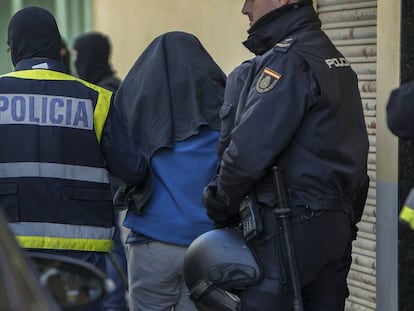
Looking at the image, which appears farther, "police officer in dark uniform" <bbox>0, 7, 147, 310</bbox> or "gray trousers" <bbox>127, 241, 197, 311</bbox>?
"gray trousers" <bbox>127, 241, 197, 311</bbox>

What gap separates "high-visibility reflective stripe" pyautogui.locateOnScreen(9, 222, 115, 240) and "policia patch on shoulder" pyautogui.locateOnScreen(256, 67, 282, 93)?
3.21 feet

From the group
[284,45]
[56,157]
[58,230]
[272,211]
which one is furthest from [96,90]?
[272,211]

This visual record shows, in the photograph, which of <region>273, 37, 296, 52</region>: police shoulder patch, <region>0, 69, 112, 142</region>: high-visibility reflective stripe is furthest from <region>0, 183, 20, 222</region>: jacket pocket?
<region>273, 37, 296, 52</region>: police shoulder patch

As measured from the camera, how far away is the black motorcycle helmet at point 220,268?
4719mm

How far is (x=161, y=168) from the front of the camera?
5.34m

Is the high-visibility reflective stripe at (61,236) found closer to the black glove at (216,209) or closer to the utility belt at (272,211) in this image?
the black glove at (216,209)

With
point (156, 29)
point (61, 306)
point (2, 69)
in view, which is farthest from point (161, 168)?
point (2, 69)

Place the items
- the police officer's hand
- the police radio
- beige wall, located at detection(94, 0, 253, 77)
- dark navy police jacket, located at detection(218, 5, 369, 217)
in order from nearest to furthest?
dark navy police jacket, located at detection(218, 5, 369, 217), the police radio, the police officer's hand, beige wall, located at detection(94, 0, 253, 77)

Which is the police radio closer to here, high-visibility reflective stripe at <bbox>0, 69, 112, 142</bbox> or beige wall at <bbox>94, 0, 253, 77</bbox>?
high-visibility reflective stripe at <bbox>0, 69, 112, 142</bbox>

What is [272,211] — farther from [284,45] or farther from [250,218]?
[284,45]

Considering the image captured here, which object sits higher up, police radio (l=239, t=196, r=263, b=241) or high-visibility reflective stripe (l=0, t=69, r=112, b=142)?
high-visibility reflective stripe (l=0, t=69, r=112, b=142)

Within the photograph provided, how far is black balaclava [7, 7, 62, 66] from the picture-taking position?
5.07 m

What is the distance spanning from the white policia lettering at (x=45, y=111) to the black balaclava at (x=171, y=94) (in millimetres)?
517

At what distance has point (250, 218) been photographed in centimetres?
470
